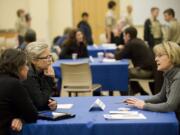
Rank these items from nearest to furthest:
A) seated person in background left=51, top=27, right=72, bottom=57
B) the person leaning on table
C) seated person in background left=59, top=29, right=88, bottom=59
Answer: the person leaning on table
seated person in background left=59, top=29, right=88, bottom=59
seated person in background left=51, top=27, right=72, bottom=57

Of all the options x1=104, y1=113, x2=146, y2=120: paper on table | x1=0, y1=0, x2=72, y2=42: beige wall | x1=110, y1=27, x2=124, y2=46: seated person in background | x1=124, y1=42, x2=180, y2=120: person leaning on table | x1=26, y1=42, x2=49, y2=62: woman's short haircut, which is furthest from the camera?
x1=0, y1=0, x2=72, y2=42: beige wall

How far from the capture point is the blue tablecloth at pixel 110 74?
6332 mm

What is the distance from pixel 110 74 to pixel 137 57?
79 cm

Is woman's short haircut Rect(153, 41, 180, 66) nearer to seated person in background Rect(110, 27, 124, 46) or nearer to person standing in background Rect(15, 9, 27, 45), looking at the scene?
seated person in background Rect(110, 27, 124, 46)

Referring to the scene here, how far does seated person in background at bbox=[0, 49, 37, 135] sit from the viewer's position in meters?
2.99

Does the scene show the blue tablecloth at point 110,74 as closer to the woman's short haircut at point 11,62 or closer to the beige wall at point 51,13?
the woman's short haircut at point 11,62

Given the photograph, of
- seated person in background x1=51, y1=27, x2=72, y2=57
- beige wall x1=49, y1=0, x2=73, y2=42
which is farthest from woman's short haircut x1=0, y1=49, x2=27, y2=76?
beige wall x1=49, y1=0, x2=73, y2=42

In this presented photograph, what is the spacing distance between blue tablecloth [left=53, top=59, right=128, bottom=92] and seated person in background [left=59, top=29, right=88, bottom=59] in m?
0.95

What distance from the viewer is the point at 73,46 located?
7.40m

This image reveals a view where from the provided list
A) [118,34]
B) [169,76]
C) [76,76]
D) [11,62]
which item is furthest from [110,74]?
[118,34]

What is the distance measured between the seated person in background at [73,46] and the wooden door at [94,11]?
254 inches

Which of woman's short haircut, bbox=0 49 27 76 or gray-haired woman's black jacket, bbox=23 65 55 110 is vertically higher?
woman's short haircut, bbox=0 49 27 76

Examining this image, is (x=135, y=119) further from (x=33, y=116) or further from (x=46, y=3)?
(x=46, y=3)

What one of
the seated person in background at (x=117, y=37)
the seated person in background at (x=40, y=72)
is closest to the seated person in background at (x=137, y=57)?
the seated person in background at (x=117, y=37)
